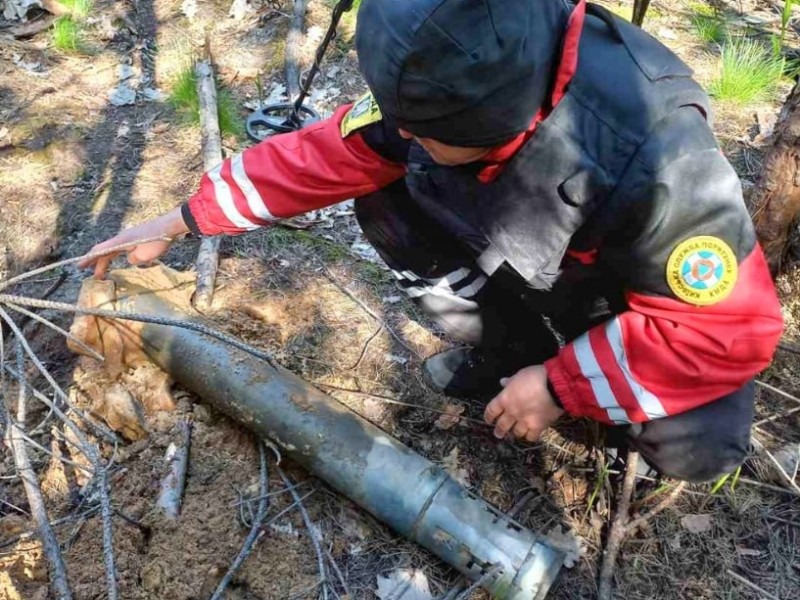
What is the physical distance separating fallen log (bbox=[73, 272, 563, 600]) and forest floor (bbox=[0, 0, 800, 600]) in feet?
0.43

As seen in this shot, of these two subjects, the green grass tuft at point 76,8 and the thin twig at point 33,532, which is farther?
the green grass tuft at point 76,8

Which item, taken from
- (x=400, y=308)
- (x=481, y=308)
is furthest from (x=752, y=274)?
(x=400, y=308)

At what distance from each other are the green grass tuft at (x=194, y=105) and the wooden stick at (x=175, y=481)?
7.09ft

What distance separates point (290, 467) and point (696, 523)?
137 cm

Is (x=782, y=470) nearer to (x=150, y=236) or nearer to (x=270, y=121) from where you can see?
(x=150, y=236)

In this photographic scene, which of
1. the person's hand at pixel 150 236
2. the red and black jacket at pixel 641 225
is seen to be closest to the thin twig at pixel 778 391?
the red and black jacket at pixel 641 225

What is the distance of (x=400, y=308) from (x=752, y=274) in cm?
157

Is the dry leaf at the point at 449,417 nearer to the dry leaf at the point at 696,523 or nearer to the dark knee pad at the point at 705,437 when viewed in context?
the dark knee pad at the point at 705,437

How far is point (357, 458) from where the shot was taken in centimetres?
216

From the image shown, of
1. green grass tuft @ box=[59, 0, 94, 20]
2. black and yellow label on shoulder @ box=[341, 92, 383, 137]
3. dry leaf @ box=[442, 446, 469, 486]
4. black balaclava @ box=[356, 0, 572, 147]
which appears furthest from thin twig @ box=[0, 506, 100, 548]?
green grass tuft @ box=[59, 0, 94, 20]

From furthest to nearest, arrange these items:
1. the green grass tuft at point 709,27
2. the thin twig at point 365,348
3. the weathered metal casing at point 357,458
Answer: the green grass tuft at point 709,27 → the thin twig at point 365,348 → the weathered metal casing at point 357,458

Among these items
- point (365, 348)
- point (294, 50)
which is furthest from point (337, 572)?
point (294, 50)

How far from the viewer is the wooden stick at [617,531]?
6.95 ft

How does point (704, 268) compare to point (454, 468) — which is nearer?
point (704, 268)
